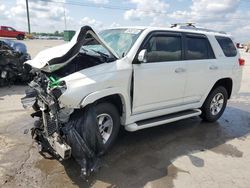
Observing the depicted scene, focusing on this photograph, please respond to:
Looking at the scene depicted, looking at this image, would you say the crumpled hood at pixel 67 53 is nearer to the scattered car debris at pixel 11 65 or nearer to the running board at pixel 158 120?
the running board at pixel 158 120

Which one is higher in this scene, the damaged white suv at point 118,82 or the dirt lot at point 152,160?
the damaged white suv at point 118,82

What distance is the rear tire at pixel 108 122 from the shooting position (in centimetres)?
438

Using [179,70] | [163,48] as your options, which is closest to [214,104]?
[179,70]

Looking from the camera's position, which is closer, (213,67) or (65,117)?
(65,117)

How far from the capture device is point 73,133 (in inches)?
151

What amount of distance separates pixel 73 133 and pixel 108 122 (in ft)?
2.77

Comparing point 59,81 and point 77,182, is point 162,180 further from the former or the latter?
point 59,81

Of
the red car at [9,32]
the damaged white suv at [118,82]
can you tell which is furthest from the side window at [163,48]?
the red car at [9,32]

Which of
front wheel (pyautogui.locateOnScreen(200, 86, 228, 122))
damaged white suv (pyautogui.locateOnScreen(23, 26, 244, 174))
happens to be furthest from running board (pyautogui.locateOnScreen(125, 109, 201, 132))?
front wheel (pyautogui.locateOnScreen(200, 86, 228, 122))

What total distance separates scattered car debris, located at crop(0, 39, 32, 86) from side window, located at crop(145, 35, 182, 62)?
5585mm

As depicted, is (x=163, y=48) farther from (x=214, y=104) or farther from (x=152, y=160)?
(x=214, y=104)

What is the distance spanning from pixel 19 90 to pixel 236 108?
6.88m

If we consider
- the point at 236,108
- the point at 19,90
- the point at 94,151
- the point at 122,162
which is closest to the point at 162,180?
the point at 122,162

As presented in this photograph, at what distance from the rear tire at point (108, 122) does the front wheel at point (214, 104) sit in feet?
8.99
